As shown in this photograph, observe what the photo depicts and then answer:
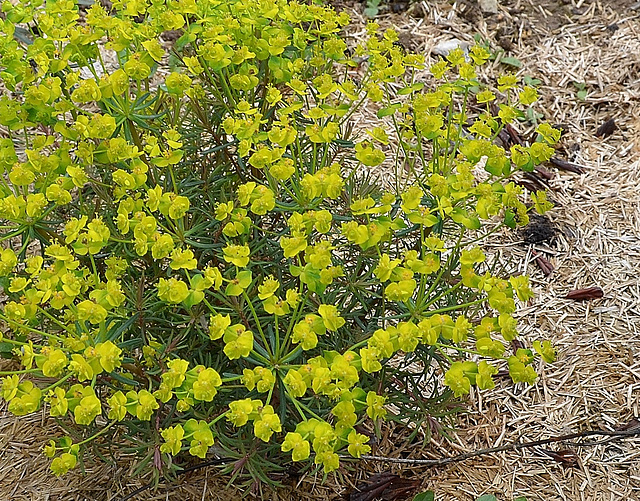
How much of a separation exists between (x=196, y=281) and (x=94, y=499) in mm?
1125

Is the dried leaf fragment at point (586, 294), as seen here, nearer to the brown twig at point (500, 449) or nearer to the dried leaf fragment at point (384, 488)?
the brown twig at point (500, 449)

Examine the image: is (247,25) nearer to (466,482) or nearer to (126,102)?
(126,102)

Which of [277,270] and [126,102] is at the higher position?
[126,102]

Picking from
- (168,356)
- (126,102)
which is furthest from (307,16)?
(168,356)

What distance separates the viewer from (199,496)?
89.4 inches

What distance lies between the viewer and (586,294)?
2.98 meters

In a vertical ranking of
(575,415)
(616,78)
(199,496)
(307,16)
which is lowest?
(575,415)

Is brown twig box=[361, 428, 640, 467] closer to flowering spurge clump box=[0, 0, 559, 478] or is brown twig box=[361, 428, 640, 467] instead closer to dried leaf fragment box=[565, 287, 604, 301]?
flowering spurge clump box=[0, 0, 559, 478]

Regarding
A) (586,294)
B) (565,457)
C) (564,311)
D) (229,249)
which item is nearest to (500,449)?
(565,457)

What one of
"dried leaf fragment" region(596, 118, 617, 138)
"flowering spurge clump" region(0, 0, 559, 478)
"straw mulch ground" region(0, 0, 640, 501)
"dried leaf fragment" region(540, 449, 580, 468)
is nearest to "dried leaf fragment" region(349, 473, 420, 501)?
"straw mulch ground" region(0, 0, 640, 501)

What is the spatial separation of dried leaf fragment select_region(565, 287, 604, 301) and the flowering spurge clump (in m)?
1.03

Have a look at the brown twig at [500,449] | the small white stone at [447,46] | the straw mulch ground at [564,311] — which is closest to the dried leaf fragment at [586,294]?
the straw mulch ground at [564,311]

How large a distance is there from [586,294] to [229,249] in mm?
1906

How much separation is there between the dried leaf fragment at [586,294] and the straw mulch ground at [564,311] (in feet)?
0.09
